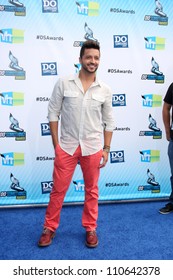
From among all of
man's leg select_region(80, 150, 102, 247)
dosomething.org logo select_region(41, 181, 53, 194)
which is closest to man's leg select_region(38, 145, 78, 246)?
man's leg select_region(80, 150, 102, 247)

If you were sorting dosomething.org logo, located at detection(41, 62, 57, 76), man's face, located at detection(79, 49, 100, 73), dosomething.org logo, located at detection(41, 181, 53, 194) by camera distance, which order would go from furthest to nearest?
dosomething.org logo, located at detection(41, 181, 53, 194) < dosomething.org logo, located at detection(41, 62, 57, 76) < man's face, located at detection(79, 49, 100, 73)

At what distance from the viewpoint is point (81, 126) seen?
2.06 metres

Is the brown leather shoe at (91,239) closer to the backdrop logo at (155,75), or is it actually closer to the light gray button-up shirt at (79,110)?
the light gray button-up shirt at (79,110)

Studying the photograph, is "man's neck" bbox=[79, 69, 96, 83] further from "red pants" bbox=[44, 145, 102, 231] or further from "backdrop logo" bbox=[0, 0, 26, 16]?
"backdrop logo" bbox=[0, 0, 26, 16]

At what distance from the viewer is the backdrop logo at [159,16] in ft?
9.50

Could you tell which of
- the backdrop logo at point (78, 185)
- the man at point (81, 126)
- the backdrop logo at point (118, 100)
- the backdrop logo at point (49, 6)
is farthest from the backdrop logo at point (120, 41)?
the backdrop logo at point (78, 185)

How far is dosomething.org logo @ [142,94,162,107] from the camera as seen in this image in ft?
9.86

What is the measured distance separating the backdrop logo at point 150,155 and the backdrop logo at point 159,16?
1.46 meters

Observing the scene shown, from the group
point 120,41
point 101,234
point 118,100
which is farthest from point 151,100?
point 101,234

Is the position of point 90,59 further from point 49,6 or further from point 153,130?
point 153,130

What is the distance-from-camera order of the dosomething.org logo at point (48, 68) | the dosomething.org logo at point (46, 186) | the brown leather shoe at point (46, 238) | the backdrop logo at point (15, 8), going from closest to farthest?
the brown leather shoe at point (46, 238)
the backdrop logo at point (15, 8)
the dosomething.org logo at point (48, 68)
the dosomething.org logo at point (46, 186)

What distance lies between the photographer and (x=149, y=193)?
126 inches

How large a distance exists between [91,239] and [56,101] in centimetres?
118

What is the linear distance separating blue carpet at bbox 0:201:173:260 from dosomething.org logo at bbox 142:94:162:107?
1.17m
